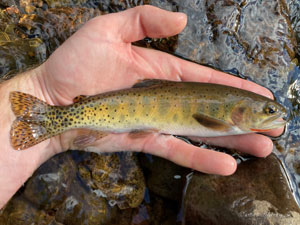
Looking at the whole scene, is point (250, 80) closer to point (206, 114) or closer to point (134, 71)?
point (206, 114)

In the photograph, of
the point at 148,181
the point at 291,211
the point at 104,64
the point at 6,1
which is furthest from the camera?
the point at 6,1

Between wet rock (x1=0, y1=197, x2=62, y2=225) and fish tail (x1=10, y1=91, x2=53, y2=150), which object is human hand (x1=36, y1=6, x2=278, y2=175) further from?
wet rock (x1=0, y1=197, x2=62, y2=225)

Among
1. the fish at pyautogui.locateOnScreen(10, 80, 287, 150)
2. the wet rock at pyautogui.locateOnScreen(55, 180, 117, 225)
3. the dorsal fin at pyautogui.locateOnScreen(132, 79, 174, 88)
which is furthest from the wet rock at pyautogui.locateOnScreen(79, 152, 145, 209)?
the dorsal fin at pyautogui.locateOnScreen(132, 79, 174, 88)

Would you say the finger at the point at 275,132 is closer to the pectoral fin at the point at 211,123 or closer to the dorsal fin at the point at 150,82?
the pectoral fin at the point at 211,123

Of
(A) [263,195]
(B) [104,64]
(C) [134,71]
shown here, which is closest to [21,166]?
(B) [104,64]

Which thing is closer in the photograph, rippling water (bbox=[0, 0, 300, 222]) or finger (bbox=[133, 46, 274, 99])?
finger (bbox=[133, 46, 274, 99])

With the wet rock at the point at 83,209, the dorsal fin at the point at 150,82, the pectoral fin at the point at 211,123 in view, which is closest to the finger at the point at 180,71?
the dorsal fin at the point at 150,82

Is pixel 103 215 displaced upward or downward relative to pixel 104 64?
downward
